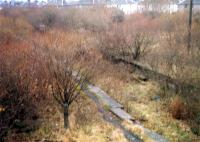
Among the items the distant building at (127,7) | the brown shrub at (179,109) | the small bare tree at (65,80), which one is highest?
the distant building at (127,7)

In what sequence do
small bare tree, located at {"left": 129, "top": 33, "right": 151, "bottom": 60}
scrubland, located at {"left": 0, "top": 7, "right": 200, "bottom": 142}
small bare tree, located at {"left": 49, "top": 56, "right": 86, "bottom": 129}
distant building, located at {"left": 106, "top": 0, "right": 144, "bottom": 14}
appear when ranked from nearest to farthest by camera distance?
scrubland, located at {"left": 0, "top": 7, "right": 200, "bottom": 142} → small bare tree, located at {"left": 49, "top": 56, "right": 86, "bottom": 129} → small bare tree, located at {"left": 129, "top": 33, "right": 151, "bottom": 60} → distant building, located at {"left": 106, "top": 0, "right": 144, "bottom": 14}

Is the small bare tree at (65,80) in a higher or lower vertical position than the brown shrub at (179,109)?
higher

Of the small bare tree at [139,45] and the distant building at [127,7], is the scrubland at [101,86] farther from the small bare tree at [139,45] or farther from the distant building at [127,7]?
the distant building at [127,7]

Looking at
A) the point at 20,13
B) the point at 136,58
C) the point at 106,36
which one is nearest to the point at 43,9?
the point at 20,13

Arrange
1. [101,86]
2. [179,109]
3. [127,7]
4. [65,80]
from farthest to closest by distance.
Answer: [127,7], [101,86], [179,109], [65,80]

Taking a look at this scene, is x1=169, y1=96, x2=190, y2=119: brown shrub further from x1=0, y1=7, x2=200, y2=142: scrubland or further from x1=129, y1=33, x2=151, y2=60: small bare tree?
x1=129, y1=33, x2=151, y2=60: small bare tree

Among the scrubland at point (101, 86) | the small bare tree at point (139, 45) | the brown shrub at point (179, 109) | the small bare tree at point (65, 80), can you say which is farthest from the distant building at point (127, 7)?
the small bare tree at point (65, 80)

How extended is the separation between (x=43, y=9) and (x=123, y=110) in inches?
795

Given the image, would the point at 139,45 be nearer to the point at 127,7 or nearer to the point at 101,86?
the point at 101,86

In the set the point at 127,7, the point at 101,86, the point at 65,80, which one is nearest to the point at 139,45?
the point at 101,86

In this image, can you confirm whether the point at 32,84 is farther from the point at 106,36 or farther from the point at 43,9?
the point at 43,9

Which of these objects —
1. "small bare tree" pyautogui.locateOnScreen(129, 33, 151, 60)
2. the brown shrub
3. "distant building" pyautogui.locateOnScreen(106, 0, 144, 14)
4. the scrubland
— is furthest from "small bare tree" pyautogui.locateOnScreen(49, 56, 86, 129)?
"distant building" pyautogui.locateOnScreen(106, 0, 144, 14)

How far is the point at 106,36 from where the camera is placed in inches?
634

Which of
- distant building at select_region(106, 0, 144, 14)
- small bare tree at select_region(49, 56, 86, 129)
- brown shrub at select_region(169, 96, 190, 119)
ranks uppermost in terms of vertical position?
distant building at select_region(106, 0, 144, 14)
